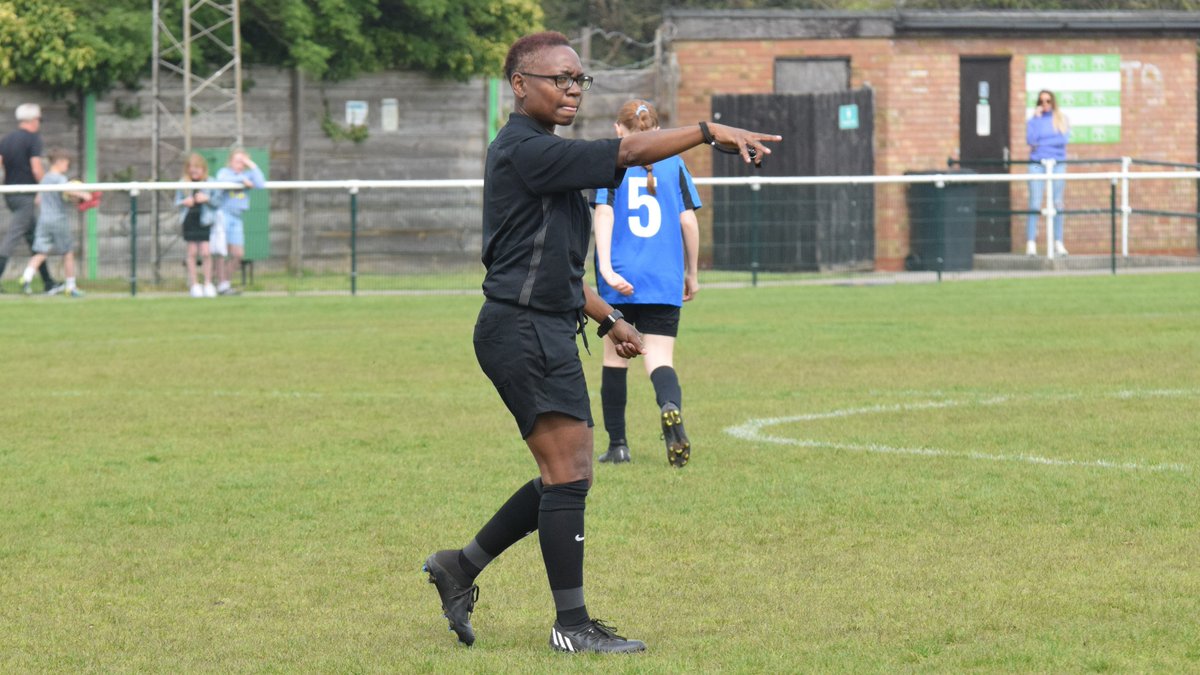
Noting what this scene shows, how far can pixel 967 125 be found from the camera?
30562 millimetres

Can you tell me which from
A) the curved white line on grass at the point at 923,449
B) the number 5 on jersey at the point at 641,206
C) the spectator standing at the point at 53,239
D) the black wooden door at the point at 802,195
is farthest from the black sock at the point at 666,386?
the black wooden door at the point at 802,195

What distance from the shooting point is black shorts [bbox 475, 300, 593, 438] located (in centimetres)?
572

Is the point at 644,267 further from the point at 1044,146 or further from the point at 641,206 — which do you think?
the point at 1044,146

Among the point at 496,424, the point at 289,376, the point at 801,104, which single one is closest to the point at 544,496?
the point at 496,424

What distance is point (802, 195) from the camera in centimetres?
2511

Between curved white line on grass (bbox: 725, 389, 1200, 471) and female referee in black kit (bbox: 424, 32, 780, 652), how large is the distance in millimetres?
Answer: 4082

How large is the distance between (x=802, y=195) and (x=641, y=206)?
15.5m

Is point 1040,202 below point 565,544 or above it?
above

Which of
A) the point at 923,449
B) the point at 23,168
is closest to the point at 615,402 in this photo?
the point at 923,449

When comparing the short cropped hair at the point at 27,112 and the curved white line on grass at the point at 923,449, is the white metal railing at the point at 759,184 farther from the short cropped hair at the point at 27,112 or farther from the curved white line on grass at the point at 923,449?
the curved white line on grass at the point at 923,449

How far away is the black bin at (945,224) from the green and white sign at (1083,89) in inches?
209

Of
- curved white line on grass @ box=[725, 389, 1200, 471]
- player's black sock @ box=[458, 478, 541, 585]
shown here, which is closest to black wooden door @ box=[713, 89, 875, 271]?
curved white line on grass @ box=[725, 389, 1200, 471]

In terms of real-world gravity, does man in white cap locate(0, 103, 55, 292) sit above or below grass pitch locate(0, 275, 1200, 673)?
above

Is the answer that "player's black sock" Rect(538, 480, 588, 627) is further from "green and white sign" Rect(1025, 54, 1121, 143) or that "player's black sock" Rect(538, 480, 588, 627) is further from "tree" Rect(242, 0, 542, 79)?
"green and white sign" Rect(1025, 54, 1121, 143)
